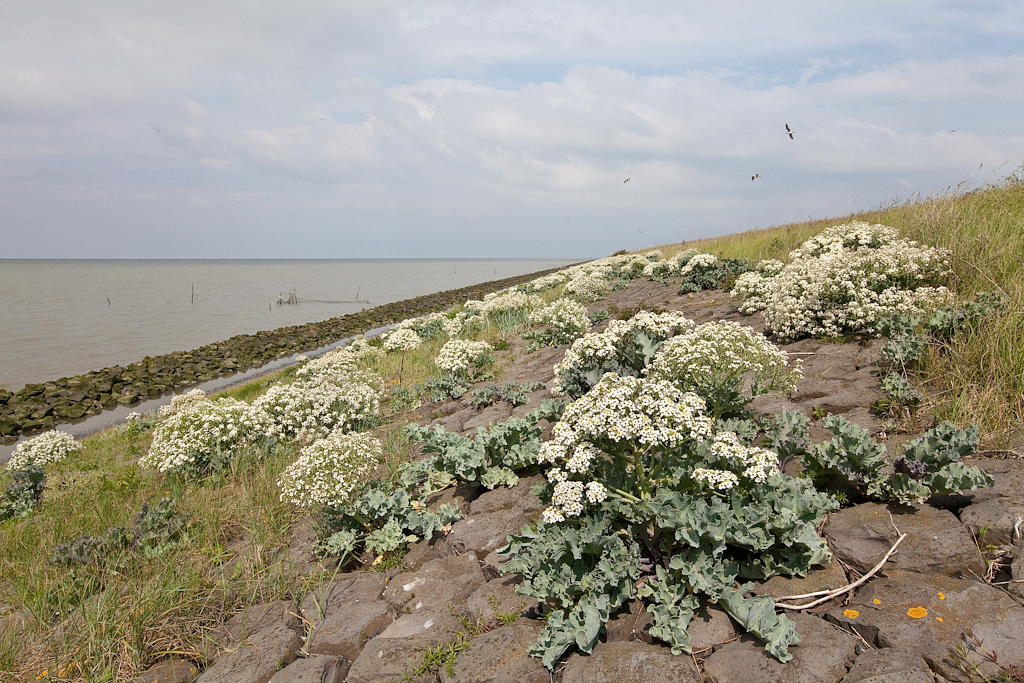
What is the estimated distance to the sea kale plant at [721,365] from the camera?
4.86 m

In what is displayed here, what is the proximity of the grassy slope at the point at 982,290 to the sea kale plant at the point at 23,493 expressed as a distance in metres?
11.3

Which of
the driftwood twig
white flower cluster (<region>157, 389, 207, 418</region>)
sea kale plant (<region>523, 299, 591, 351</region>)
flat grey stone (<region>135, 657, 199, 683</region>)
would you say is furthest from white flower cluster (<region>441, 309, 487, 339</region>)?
the driftwood twig

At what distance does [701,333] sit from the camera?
5.28m

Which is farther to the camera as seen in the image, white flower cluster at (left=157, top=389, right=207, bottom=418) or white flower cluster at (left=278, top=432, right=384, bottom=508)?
white flower cluster at (left=157, top=389, right=207, bottom=418)

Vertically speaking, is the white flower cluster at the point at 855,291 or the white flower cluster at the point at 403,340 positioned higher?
the white flower cluster at the point at 855,291

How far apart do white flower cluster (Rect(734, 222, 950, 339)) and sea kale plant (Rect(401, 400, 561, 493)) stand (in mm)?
3909

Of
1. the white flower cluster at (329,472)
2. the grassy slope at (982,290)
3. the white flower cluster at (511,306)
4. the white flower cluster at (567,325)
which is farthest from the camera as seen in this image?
the white flower cluster at (511,306)

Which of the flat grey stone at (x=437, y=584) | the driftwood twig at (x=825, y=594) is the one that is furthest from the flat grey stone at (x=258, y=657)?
the driftwood twig at (x=825, y=594)

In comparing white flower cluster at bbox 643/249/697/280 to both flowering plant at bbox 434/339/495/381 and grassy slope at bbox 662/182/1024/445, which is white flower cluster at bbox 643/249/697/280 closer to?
grassy slope at bbox 662/182/1024/445

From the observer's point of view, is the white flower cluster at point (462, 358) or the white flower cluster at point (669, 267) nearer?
the white flower cluster at point (462, 358)

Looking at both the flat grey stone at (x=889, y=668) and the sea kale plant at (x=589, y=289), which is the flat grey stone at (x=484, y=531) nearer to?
the flat grey stone at (x=889, y=668)

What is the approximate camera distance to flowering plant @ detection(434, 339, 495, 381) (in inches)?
394

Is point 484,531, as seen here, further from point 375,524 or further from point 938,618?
point 938,618

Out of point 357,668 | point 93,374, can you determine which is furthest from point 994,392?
point 93,374
